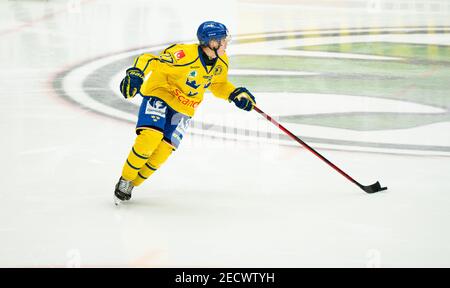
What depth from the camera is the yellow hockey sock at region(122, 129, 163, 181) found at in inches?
214

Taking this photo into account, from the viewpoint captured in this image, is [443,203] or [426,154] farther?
[426,154]

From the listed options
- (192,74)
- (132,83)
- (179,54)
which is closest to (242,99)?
(192,74)

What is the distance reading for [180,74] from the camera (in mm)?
5535

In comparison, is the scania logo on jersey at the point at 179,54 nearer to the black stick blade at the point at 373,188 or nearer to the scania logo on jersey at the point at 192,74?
the scania logo on jersey at the point at 192,74

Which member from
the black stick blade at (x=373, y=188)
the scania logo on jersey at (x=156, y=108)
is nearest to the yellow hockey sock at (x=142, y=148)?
the scania logo on jersey at (x=156, y=108)

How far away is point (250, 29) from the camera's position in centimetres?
1256

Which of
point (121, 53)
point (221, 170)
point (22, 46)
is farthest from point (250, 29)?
point (221, 170)

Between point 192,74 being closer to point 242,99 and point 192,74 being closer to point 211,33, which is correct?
point 211,33

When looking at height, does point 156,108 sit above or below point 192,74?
below

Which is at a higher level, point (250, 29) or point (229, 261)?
point (250, 29)

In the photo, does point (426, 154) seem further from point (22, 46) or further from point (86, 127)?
point (22, 46)

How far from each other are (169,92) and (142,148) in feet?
1.40
